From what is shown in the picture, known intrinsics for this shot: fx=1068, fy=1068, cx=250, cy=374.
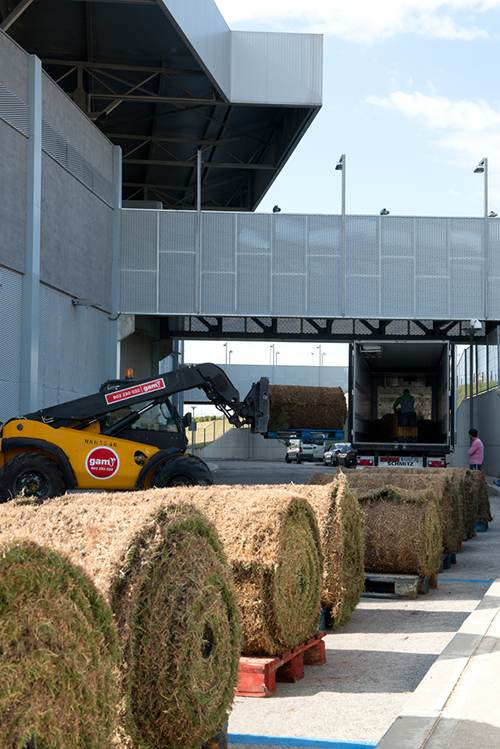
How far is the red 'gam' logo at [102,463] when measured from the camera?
17.3 m

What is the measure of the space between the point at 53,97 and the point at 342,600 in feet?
60.2

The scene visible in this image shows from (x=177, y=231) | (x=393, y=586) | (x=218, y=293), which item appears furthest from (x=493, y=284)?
(x=393, y=586)

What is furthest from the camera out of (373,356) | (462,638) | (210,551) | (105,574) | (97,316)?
(97,316)

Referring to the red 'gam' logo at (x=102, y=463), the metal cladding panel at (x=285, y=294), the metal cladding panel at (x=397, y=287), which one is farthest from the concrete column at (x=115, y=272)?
the red 'gam' logo at (x=102, y=463)

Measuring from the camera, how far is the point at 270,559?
7414 mm

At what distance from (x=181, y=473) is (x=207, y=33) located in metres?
16.6

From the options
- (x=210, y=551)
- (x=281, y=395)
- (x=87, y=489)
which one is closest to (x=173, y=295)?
(x=281, y=395)

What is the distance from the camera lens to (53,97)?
81.4ft

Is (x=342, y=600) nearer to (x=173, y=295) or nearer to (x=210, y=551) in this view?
(x=210, y=551)

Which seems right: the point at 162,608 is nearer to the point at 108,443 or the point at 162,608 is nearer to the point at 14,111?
the point at 108,443

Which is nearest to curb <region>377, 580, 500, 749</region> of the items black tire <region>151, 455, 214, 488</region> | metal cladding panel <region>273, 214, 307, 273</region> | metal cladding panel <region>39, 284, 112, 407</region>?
black tire <region>151, 455, 214, 488</region>

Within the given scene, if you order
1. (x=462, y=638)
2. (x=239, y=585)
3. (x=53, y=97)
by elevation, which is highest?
(x=53, y=97)

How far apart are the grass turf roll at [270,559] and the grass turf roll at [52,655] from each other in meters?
3.34

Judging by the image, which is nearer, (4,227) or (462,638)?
(462,638)
